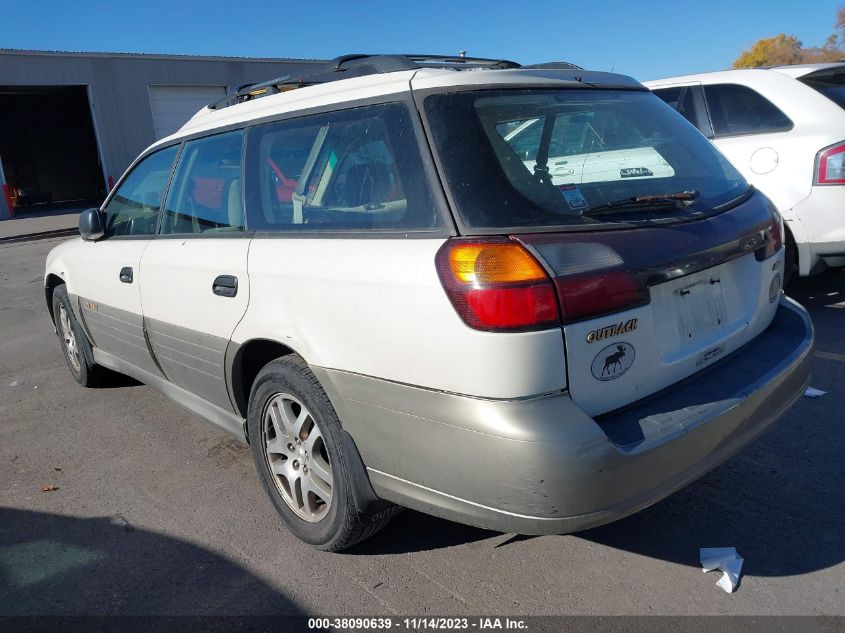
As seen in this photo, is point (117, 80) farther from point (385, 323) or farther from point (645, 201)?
point (645, 201)

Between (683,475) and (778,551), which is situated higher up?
(683,475)

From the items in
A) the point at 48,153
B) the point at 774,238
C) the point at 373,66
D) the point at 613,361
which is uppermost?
the point at 48,153

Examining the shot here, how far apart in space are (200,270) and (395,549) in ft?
5.03

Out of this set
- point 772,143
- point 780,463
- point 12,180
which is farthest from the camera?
point 12,180

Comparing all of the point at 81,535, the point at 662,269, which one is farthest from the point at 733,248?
A: the point at 81,535

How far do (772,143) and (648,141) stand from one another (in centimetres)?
315

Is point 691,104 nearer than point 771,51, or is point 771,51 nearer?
point 691,104

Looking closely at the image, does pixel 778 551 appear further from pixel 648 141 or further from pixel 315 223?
pixel 315 223

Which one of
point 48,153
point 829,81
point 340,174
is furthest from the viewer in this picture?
point 48,153

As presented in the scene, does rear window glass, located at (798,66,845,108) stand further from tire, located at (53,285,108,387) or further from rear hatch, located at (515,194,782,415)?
tire, located at (53,285,108,387)

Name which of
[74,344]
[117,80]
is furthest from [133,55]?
[74,344]

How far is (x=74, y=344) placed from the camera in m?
5.01

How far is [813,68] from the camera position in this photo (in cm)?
548

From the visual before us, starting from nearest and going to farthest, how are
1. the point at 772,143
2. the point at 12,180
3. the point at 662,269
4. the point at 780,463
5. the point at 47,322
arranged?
the point at 662,269 → the point at 780,463 → the point at 772,143 → the point at 47,322 → the point at 12,180
